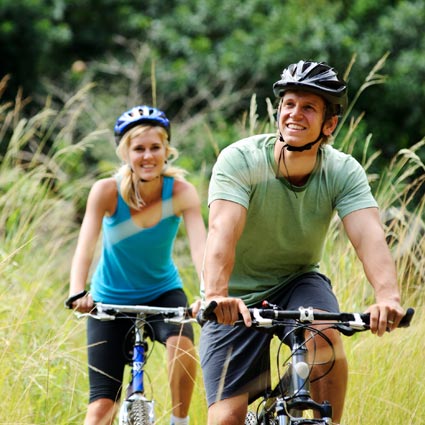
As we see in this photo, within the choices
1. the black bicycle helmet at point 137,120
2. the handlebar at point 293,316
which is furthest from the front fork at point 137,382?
the handlebar at point 293,316

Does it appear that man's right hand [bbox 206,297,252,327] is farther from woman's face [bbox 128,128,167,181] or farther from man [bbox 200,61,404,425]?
woman's face [bbox 128,128,167,181]

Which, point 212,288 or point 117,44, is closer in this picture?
point 212,288

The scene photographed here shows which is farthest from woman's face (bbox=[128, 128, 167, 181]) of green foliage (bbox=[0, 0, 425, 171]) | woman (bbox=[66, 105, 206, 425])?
green foliage (bbox=[0, 0, 425, 171])

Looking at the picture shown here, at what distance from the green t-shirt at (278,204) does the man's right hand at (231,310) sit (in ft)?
1.96

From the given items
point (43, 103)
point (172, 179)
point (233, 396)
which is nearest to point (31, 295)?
point (172, 179)

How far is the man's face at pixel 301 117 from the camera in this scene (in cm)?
388

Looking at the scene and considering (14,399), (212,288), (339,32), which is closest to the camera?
(212,288)

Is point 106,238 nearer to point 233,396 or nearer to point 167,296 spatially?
point 167,296

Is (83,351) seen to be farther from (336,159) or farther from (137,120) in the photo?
(336,159)

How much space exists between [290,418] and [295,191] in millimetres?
970

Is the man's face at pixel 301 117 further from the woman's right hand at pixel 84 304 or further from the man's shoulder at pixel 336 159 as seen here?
the woman's right hand at pixel 84 304

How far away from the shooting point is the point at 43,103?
1605cm

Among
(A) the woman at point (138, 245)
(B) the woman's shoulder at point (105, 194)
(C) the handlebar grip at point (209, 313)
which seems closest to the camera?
(C) the handlebar grip at point (209, 313)

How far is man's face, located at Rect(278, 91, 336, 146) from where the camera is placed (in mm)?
3883
